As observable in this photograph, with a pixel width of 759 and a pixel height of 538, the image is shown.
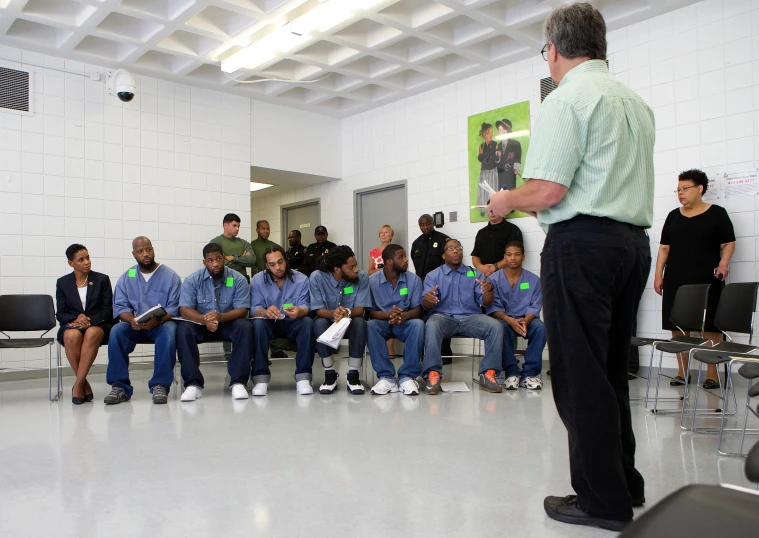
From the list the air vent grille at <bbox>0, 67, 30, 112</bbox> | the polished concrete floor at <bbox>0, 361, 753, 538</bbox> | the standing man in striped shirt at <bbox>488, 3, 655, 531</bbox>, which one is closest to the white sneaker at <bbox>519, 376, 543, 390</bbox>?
the polished concrete floor at <bbox>0, 361, 753, 538</bbox>

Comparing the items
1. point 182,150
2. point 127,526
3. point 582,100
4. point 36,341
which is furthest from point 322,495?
point 182,150

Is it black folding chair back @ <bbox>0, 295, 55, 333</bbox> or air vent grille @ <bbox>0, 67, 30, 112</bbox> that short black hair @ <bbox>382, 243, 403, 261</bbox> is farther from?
air vent grille @ <bbox>0, 67, 30, 112</bbox>

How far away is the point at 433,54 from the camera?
648cm

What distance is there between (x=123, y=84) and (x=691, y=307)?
565 cm

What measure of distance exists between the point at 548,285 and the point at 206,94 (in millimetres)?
6448

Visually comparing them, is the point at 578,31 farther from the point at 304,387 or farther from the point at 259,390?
the point at 259,390

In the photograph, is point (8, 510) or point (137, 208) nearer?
point (8, 510)

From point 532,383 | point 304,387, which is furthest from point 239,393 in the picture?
point 532,383

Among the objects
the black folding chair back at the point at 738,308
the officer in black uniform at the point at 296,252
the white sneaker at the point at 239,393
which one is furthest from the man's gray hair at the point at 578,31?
the officer in black uniform at the point at 296,252

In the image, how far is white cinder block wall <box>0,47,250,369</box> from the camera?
609cm

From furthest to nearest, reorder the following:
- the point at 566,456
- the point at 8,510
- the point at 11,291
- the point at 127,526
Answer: the point at 11,291 → the point at 566,456 → the point at 8,510 → the point at 127,526

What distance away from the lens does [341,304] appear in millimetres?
4867

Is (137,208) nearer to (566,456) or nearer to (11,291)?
(11,291)

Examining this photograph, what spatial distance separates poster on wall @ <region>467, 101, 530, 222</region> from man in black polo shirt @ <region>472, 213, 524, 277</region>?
0.21 metres
